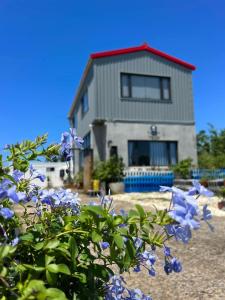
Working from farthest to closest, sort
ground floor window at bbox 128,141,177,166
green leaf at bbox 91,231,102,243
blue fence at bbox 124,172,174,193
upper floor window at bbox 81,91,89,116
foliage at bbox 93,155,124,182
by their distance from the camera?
upper floor window at bbox 81,91,89,116
ground floor window at bbox 128,141,177,166
blue fence at bbox 124,172,174,193
foliage at bbox 93,155,124,182
green leaf at bbox 91,231,102,243

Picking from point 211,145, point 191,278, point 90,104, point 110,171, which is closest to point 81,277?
point 191,278

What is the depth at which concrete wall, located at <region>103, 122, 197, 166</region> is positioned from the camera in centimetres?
1642

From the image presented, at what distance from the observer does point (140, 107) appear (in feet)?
56.1

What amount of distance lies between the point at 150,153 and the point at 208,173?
2.92 metres

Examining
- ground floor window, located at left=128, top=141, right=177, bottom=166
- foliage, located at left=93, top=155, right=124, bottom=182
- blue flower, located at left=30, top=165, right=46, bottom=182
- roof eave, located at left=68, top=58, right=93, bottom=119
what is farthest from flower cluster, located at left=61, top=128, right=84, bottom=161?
roof eave, located at left=68, top=58, right=93, bottom=119

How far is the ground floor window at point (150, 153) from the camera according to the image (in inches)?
659

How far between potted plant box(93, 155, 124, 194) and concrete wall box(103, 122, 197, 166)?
5.12ft

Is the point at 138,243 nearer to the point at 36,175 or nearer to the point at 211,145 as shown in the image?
the point at 36,175

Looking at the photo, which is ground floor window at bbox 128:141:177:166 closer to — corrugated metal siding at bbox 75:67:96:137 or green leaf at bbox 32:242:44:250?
corrugated metal siding at bbox 75:67:96:137

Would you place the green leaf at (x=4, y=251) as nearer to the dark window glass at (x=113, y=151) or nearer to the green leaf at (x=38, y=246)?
the green leaf at (x=38, y=246)

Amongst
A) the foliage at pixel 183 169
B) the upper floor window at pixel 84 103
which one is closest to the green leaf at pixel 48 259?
the foliage at pixel 183 169

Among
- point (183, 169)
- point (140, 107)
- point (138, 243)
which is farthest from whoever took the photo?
point (140, 107)

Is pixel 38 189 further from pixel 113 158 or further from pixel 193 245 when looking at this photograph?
pixel 113 158

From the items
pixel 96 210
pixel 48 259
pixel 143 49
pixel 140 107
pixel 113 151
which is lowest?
pixel 48 259
